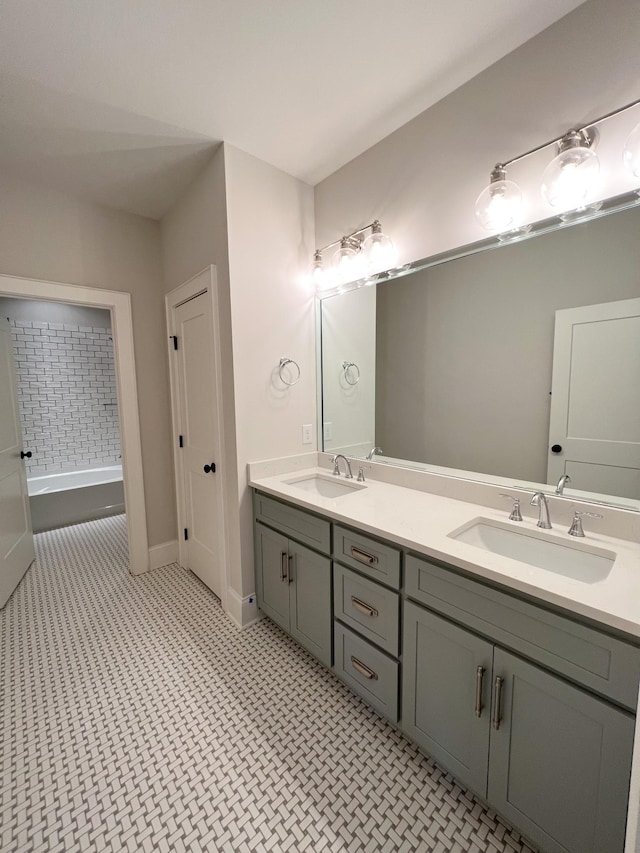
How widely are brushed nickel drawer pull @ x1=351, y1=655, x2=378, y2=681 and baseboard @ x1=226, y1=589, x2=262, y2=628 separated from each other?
2.74 feet

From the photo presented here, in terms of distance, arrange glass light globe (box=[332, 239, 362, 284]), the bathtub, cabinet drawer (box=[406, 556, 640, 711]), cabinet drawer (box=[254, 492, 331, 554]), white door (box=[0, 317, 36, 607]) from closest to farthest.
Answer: cabinet drawer (box=[406, 556, 640, 711]) < cabinet drawer (box=[254, 492, 331, 554]) < glass light globe (box=[332, 239, 362, 284]) < white door (box=[0, 317, 36, 607]) < the bathtub

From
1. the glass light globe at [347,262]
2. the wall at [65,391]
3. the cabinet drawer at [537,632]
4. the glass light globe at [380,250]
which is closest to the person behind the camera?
the cabinet drawer at [537,632]

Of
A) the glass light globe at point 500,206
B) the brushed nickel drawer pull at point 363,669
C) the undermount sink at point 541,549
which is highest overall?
the glass light globe at point 500,206

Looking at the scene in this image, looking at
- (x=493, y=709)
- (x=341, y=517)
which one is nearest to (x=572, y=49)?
(x=341, y=517)

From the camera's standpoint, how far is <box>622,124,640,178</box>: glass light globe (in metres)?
1.10

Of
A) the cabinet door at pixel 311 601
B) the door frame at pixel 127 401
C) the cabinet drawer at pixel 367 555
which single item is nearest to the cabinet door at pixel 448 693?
the cabinet drawer at pixel 367 555

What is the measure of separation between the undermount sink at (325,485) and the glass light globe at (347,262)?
1.18 metres

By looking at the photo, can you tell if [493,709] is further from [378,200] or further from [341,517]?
[378,200]

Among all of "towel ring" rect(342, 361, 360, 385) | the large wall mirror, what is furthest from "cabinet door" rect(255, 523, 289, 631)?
"towel ring" rect(342, 361, 360, 385)

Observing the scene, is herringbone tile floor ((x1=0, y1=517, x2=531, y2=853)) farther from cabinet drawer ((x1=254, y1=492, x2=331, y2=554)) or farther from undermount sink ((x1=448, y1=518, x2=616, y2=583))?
undermount sink ((x1=448, y1=518, x2=616, y2=583))

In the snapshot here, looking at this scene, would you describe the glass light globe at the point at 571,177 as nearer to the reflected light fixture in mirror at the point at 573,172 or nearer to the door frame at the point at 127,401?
the reflected light fixture in mirror at the point at 573,172

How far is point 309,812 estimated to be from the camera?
118 centimetres

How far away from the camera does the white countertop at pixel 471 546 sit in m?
0.87

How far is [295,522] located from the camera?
1.78 meters
